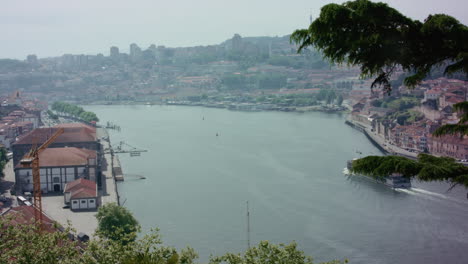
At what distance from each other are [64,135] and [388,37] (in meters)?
8.26

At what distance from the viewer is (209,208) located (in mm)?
6445

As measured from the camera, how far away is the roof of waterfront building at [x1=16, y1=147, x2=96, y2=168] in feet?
22.8

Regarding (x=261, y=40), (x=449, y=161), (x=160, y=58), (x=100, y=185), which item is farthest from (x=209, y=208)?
(x=261, y=40)

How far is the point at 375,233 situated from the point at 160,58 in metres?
33.8

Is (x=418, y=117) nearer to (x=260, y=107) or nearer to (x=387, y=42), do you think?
(x=260, y=107)

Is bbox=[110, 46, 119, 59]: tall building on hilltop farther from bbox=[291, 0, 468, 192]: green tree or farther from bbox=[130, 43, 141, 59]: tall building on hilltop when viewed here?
bbox=[291, 0, 468, 192]: green tree

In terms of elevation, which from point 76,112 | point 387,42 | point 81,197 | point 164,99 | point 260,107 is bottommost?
point 164,99

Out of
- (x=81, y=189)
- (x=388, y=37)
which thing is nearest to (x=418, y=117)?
(x=81, y=189)

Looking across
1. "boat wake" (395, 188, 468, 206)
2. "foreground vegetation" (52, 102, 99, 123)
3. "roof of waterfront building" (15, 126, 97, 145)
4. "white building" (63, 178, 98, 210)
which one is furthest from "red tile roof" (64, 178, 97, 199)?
"foreground vegetation" (52, 102, 99, 123)

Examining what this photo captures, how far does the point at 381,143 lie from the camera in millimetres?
11141

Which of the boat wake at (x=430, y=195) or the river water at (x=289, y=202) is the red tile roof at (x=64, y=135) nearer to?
the river water at (x=289, y=202)

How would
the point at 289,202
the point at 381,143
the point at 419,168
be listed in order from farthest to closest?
the point at 381,143, the point at 289,202, the point at 419,168

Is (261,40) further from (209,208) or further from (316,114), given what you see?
(209,208)

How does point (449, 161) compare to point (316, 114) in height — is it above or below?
above
